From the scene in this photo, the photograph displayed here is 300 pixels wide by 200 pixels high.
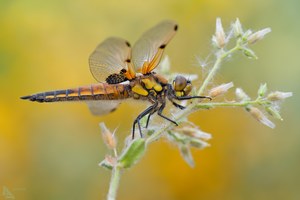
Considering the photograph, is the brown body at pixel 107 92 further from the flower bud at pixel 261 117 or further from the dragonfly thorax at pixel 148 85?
the flower bud at pixel 261 117

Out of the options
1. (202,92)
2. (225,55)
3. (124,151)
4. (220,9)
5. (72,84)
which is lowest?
(124,151)

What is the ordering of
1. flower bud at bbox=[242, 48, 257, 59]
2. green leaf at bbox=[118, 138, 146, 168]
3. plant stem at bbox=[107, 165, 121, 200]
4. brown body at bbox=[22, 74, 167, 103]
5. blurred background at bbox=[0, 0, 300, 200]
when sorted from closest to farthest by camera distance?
plant stem at bbox=[107, 165, 121, 200] < green leaf at bbox=[118, 138, 146, 168] < flower bud at bbox=[242, 48, 257, 59] < brown body at bbox=[22, 74, 167, 103] < blurred background at bbox=[0, 0, 300, 200]

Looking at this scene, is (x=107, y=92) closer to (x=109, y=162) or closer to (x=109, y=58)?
(x=109, y=58)

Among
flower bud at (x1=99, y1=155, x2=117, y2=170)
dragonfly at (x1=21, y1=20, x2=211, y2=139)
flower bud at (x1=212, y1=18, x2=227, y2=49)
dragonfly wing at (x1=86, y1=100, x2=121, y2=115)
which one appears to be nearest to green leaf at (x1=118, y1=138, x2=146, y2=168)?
flower bud at (x1=99, y1=155, x2=117, y2=170)

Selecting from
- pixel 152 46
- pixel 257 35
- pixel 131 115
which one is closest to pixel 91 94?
pixel 152 46

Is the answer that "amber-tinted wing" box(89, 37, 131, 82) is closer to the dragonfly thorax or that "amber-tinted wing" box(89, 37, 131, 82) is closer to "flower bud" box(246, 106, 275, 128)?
the dragonfly thorax

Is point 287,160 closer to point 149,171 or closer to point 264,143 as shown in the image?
point 264,143

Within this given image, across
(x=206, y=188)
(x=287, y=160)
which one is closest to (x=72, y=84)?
(x=206, y=188)
